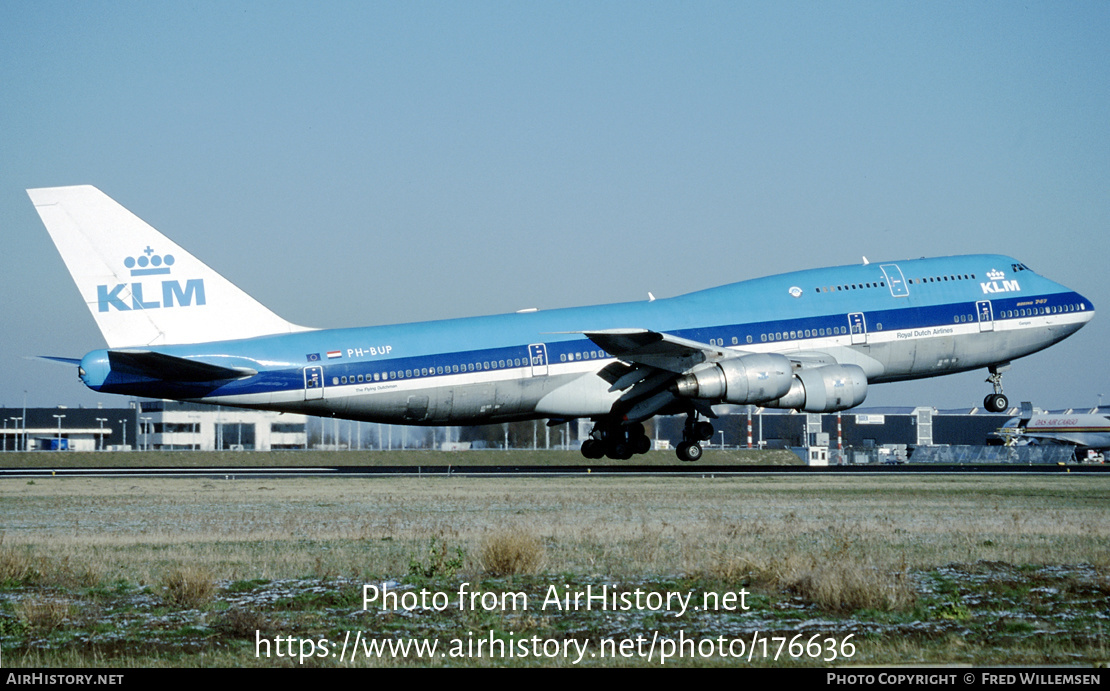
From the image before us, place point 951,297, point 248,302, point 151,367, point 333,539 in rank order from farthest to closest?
1. point 951,297
2. point 248,302
3. point 151,367
4. point 333,539

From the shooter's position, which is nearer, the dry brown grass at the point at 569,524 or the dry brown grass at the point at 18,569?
the dry brown grass at the point at 18,569

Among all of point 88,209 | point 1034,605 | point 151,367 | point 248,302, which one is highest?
point 88,209

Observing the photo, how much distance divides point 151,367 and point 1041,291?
101 feet

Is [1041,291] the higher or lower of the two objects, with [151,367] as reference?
higher

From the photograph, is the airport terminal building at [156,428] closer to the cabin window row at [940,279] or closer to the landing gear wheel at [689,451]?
the landing gear wheel at [689,451]

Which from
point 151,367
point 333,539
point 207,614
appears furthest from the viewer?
point 151,367

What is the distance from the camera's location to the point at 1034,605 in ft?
44.1

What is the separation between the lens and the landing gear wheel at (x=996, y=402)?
40375mm

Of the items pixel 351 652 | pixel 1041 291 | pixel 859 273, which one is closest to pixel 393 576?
pixel 351 652

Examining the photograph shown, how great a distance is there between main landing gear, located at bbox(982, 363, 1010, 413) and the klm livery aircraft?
6 centimetres

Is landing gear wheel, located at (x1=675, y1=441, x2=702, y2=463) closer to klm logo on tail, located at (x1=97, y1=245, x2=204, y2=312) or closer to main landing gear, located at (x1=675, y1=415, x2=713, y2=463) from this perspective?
main landing gear, located at (x1=675, y1=415, x2=713, y2=463)

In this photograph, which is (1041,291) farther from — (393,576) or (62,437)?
(62,437)

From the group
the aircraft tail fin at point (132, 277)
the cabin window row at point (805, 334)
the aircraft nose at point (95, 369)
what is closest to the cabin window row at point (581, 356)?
the cabin window row at point (805, 334)

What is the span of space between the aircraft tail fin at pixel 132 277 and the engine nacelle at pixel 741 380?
47.8 feet
